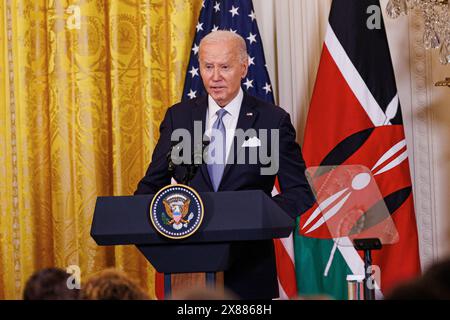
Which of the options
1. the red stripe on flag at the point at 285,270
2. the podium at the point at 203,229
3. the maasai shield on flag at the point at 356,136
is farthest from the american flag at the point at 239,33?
the podium at the point at 203,229

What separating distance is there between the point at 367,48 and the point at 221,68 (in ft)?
5.27

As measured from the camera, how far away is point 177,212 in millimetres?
2801

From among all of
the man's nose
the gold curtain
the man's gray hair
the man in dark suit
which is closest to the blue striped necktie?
the man in dark suit

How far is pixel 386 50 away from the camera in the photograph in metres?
5.00

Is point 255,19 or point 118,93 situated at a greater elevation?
point 255,19

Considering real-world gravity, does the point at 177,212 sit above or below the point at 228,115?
below

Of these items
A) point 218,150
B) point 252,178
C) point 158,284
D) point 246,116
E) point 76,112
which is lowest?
point 158,284

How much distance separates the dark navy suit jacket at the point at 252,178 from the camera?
333cm

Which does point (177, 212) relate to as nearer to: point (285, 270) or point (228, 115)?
point (228, 115)

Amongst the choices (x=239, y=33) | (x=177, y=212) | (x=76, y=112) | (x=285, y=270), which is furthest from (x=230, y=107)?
(x=76, y=112)

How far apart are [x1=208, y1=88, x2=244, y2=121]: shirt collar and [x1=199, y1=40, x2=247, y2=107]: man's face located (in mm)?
27
